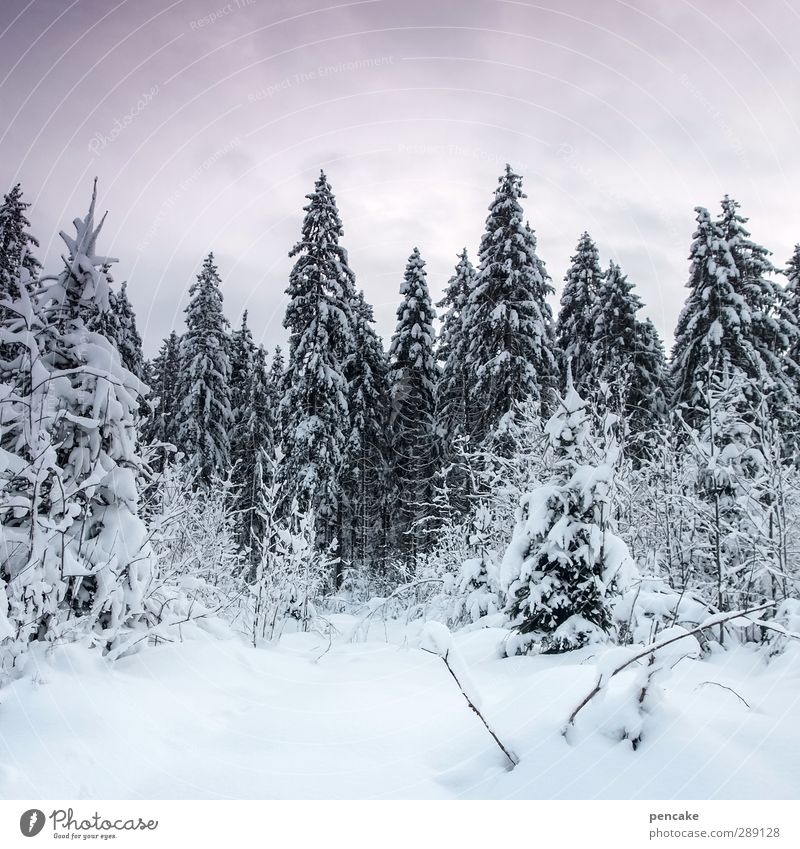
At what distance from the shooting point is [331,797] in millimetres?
2094

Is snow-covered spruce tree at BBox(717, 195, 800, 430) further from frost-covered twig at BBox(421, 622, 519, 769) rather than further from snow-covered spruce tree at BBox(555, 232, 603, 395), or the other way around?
frost-covered twig at BBox(421, 622, 519, 769)

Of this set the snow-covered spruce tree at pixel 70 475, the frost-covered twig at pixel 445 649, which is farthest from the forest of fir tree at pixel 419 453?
the frost-covered twig at pixel 445 649

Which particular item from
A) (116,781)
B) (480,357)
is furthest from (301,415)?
(116,781)

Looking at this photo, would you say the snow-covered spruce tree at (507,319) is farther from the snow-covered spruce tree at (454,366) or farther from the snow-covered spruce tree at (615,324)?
the snow-covered spruce tree at (615,324)

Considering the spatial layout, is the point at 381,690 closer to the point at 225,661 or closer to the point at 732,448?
the point at 225,661

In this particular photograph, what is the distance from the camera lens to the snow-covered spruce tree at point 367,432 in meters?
25.3

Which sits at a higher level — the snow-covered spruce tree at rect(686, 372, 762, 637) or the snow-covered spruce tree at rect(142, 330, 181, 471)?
the snow-covered spruce tree at rect(142, 330, 181, 471)

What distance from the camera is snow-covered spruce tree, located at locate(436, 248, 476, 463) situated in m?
20.7

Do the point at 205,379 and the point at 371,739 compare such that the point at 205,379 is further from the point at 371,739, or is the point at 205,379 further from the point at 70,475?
the point at 371,739

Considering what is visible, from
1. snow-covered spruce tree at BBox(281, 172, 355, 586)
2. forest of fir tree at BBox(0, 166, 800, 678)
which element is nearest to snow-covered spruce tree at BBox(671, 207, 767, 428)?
forest of fir tree at BBox(0, 166, 800, 678)

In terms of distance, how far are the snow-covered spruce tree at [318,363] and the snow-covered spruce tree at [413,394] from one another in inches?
173

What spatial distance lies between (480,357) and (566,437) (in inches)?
542

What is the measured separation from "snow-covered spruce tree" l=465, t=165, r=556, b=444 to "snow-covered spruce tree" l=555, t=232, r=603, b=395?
5.16 metres

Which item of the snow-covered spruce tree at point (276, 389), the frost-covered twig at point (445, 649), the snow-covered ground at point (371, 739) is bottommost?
the snow-covered ground at point (371, 739)
